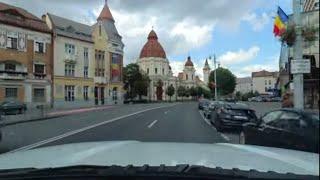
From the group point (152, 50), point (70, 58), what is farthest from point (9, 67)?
point (152, 50)

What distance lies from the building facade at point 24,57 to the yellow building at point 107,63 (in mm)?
14706

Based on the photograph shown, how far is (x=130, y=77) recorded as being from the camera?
113500 millimetres

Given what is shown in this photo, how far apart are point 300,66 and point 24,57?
57766 millimetres

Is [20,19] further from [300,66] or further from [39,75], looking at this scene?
[300,66]

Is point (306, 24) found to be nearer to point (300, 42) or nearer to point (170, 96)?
point (300, 42)

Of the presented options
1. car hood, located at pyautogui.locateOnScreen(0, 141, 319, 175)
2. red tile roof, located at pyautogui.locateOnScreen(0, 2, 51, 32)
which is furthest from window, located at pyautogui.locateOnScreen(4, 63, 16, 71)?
car hood, located at pyautogui.locateOnScreen(0, 141, 319, 175)

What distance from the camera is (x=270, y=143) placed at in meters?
14.0

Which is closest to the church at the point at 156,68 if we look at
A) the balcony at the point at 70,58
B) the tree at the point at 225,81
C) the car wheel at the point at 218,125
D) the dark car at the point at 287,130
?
the tree at the point at 225,81

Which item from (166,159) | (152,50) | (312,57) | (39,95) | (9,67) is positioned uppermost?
(152,50)

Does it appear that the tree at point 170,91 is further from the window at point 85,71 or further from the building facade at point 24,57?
the building facade at point 24,57

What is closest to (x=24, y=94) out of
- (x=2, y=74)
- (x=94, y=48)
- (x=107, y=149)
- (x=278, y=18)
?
(x=2, y=74)

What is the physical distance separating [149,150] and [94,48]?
3336 inches

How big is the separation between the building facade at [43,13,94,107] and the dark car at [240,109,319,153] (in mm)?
61832

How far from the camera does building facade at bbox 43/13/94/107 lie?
250ft
